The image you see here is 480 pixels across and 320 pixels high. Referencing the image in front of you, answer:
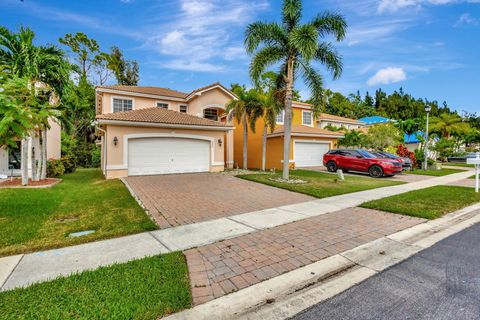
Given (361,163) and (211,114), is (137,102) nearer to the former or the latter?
(211,114)

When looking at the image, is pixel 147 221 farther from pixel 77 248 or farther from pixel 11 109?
pixel 11 109

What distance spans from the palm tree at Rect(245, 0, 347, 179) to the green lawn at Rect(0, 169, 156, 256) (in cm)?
820

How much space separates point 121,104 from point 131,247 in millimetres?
17911

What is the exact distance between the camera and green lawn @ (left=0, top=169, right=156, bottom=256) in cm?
460

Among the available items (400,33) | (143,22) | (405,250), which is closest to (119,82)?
(143,22)

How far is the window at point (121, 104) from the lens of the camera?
62.7ft

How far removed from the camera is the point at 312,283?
323cm

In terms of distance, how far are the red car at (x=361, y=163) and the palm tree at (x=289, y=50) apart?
560cm

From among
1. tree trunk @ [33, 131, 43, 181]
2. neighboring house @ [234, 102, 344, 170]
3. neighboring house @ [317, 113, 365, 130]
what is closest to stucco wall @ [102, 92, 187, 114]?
neighboring house @ [234, 102, 344, 170]

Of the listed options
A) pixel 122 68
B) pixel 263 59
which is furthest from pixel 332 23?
pixel 122 68

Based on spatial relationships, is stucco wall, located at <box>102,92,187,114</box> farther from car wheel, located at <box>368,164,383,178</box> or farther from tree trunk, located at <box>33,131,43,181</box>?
car wheel, located at <box>368,164,383,178</box>

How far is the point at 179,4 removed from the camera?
11492 mm

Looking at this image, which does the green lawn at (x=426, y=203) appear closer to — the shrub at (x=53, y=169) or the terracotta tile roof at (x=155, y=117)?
the terracotta tile roof at (x=155, y=117)

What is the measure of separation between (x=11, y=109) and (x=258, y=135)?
61.8 ft
